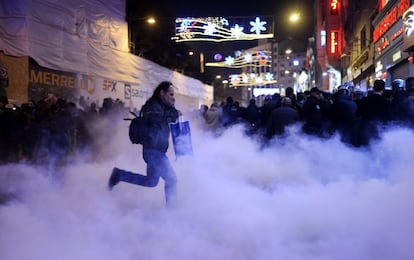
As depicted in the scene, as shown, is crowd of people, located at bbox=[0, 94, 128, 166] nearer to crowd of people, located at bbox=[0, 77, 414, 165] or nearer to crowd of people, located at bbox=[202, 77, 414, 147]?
crowd of people, located at bbox=[0, 77, 414, 165]

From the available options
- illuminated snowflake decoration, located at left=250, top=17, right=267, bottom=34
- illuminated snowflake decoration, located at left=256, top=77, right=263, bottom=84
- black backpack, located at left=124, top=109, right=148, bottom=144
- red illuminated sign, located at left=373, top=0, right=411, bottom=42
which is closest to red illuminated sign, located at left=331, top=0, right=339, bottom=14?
red illuminated sign, located at left=373, top=0, right=411, bottom=42

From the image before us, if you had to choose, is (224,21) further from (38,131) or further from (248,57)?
(248,57)

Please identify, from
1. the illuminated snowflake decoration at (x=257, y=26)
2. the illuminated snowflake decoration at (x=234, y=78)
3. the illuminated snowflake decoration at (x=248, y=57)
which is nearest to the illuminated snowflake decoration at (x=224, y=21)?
the illuminated snowflake decoration at (x=257, y=26)

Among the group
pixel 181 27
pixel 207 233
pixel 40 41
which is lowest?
pixel 207 233

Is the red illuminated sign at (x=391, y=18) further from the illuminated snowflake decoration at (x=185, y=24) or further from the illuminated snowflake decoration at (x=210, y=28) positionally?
the illuminated snowflake decoration at (x=185, y=24)

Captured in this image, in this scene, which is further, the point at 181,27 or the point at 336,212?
the point at 181,27

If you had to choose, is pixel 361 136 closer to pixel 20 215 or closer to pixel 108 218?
pixel 108 218

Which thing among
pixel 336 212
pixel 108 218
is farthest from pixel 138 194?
pixel 336 212

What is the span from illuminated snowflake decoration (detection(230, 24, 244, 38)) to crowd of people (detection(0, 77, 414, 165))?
10145 millimetres

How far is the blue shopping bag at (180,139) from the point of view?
5773mm

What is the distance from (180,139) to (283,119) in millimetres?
3252

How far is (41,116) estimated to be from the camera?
29.7ft

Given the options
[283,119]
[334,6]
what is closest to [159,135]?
[283,119]

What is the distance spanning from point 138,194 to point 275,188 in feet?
6.51
